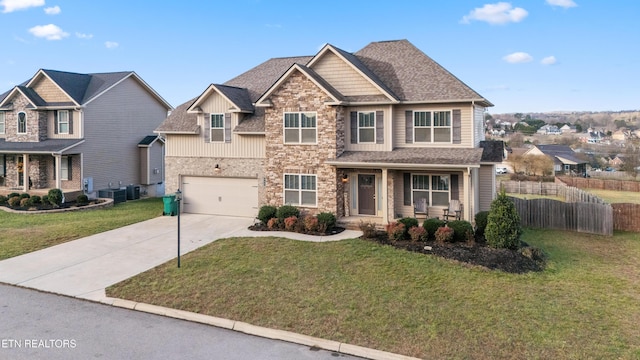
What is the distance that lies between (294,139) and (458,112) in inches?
267

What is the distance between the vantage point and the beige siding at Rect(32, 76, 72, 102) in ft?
87.9

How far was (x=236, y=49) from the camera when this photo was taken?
1102 inches

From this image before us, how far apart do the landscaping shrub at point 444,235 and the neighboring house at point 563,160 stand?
5048cm

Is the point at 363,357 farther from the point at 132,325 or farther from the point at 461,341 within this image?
the point at 132,325

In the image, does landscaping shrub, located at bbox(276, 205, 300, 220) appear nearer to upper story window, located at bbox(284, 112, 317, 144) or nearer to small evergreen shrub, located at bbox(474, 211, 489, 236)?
upper story window, located at bbox(284, 112, 317, 144)

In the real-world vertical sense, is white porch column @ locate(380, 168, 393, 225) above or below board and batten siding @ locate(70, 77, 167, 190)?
below

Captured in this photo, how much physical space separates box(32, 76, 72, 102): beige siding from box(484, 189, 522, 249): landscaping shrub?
25285mm

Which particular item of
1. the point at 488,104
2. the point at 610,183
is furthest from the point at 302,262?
the point at 610,183

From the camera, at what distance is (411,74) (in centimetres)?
1894

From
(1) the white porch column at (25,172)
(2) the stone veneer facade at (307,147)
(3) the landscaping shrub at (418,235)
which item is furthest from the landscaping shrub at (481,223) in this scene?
(1) the white porch column at (25,172)

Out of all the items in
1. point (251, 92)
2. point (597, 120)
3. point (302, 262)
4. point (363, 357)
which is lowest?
point (363, 357)

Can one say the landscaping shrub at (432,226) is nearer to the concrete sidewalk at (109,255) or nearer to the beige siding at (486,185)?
the concrete sidewalk at (109,255)

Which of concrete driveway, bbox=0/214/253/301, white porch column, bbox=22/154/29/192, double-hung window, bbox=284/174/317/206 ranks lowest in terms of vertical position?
concrete driveway, bbox=0/214/253/301

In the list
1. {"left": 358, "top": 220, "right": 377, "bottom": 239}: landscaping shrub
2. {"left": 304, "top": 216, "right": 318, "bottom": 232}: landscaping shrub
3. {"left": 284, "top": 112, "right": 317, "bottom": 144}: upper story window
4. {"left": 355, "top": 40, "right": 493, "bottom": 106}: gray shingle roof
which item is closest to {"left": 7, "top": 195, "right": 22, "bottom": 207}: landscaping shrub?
{"left": 284, "top": 112, "right": 317, "bottom": 144}: upper story window
